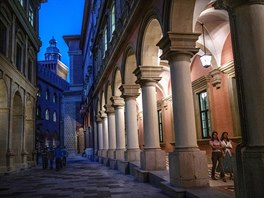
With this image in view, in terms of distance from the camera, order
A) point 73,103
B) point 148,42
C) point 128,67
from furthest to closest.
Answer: point 73,103, point 128,67, point 148,42

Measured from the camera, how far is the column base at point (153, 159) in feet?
35.8

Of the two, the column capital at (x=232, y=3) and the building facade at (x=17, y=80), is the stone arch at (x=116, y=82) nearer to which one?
the building facade at (x=17, y=80)

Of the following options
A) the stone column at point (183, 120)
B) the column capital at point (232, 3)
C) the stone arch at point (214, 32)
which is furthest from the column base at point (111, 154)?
the column capital at point (232, 3)

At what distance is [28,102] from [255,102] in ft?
70.8

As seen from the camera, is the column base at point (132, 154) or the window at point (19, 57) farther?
the window at point (19, 57)

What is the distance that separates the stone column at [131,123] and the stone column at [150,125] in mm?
3009

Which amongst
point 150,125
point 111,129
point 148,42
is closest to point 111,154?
point 111,129

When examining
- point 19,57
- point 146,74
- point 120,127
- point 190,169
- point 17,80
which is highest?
point 19,57

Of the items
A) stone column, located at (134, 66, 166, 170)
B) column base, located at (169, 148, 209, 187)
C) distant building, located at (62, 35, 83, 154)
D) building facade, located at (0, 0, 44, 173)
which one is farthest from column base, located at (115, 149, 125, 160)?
distant building, located at (62, 35, 83, 154)

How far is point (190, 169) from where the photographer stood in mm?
7770

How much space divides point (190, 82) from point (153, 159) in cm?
374

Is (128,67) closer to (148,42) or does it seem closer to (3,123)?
(148,42)

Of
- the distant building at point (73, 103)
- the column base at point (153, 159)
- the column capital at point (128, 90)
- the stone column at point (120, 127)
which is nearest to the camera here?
the column base at point (153, 159)

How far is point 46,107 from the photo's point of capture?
50.0 metres
